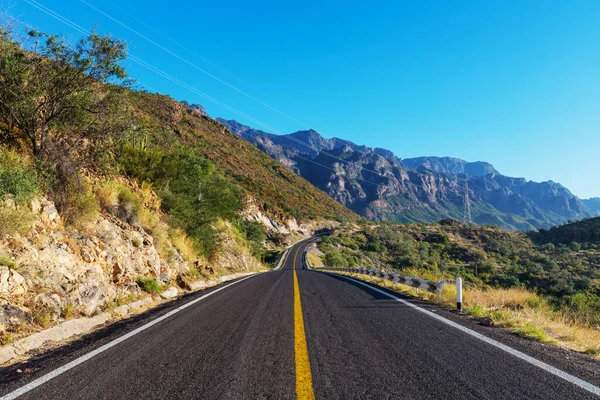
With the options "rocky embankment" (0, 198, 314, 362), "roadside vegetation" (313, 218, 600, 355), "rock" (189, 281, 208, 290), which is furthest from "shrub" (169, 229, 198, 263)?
"roadside vegetation" (313, 218, 600, 355)

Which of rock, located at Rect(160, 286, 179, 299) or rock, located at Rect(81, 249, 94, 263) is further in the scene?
rock, located at Rect(160, 286, 179, 299)

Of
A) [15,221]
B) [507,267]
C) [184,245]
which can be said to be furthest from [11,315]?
[507,267]

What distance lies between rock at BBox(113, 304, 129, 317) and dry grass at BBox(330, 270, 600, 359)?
7.70 metres

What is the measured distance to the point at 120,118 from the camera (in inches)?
355

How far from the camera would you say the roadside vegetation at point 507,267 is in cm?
661

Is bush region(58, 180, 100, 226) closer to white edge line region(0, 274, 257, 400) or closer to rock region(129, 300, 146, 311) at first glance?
rock region(129, 300, 146, 311)

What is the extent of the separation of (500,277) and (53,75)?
154 ft

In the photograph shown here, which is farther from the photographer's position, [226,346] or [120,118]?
[120,118]

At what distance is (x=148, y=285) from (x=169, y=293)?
2.97ft

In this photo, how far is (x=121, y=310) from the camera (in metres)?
6.78

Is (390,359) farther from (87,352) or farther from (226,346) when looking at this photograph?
(87,352)

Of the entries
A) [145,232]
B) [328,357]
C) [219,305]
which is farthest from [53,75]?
[328,357]

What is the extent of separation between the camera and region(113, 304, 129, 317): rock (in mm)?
6605

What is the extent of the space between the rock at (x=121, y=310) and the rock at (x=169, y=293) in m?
1.83
